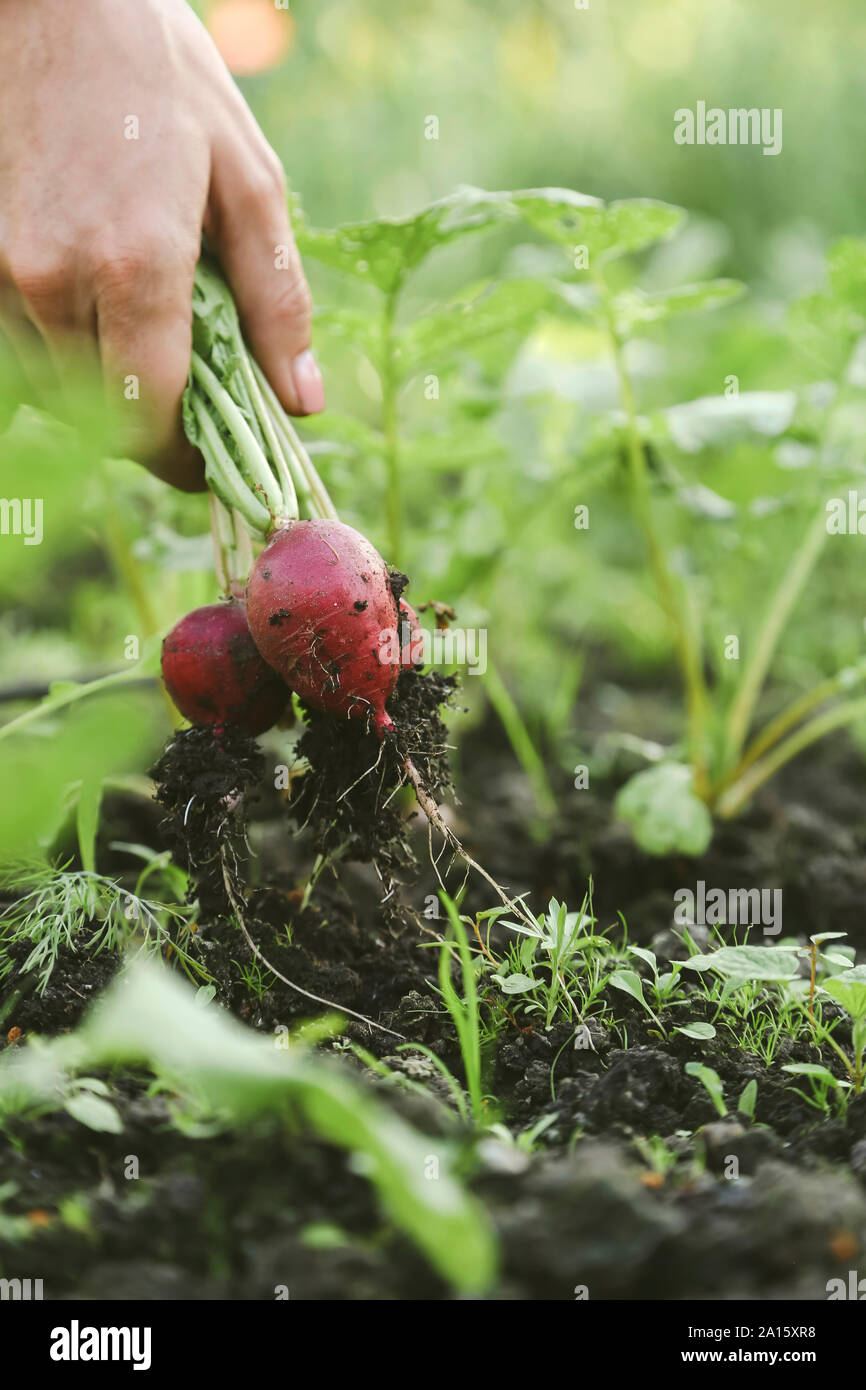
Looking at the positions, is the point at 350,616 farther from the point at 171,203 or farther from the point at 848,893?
the point at 848,893

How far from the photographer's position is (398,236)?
1.68 m

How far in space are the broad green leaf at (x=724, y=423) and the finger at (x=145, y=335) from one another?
1.00 meters

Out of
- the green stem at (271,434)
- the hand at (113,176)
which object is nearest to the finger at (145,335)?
the hand at (113,176)

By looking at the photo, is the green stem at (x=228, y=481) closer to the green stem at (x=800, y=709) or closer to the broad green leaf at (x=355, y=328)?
the broad green leaf at (x=355, y=328)

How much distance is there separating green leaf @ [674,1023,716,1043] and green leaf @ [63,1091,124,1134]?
2.18 feet

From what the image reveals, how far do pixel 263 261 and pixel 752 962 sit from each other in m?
1.20

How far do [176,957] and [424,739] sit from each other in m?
0.46

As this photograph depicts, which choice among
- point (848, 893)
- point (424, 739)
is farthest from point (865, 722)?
point (424, 739)

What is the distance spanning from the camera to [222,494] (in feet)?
4.76

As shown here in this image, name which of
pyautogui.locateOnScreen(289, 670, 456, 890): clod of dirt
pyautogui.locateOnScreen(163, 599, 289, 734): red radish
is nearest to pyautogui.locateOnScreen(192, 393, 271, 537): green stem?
pyautogui.locateOnScreen(163, 599, 289, 734): red radish

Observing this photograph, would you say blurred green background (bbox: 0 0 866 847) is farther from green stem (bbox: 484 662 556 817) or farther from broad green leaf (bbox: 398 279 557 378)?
green stem (bbox: 484 662 556 817)

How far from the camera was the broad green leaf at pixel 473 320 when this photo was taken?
1.88 m

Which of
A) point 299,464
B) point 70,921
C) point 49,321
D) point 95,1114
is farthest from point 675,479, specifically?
point 95,1114

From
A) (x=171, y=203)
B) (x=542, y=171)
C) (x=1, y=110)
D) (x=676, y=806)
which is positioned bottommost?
(x=676, y=806)
